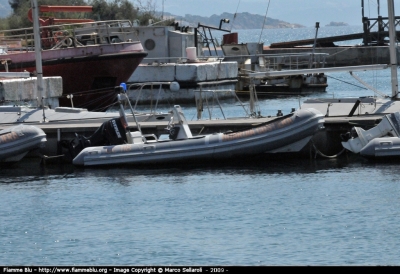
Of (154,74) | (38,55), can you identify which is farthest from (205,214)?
(154,74)

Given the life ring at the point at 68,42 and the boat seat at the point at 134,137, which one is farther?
the life ring at the point at 68,42

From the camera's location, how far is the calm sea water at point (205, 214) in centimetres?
1359

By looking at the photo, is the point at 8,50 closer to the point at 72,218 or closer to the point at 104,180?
the point at 104,180

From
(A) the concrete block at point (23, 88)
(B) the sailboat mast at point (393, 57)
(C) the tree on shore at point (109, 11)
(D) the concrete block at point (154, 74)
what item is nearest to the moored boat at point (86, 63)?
(A) the concrete block at point (23, 88)

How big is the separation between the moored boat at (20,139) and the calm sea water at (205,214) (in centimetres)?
57

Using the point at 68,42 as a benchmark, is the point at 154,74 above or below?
below

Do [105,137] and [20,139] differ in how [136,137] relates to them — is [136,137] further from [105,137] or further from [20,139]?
[20,139]

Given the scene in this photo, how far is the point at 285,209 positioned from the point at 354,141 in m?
5.11

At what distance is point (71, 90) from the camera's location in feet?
110

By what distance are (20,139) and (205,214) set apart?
23.6 feet

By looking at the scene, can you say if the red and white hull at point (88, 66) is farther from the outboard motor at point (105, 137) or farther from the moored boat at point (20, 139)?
the moored boat at point (20, 139)

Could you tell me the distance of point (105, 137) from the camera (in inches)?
859

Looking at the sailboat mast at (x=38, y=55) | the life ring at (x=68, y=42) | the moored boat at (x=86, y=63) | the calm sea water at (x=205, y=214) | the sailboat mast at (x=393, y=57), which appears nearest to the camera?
the calm sea water at (x=205, y=214)

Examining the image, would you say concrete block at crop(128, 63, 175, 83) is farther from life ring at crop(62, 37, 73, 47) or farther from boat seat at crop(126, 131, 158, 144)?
boat seat at crop(126, 131, 158, 144)
